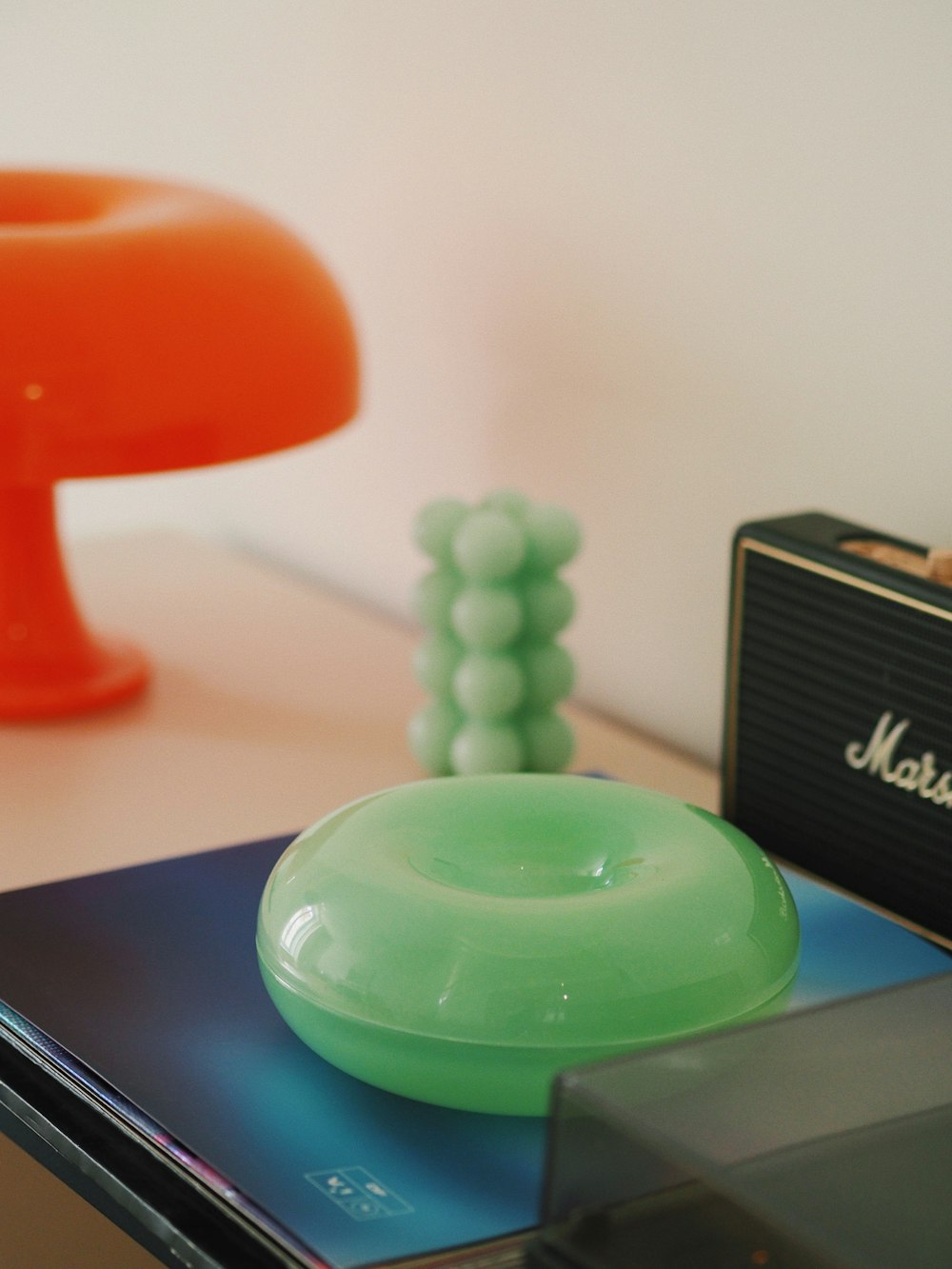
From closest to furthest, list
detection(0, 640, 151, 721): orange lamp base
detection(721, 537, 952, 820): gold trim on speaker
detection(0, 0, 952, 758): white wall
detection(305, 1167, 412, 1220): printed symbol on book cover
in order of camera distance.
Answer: detection(305, 1167, 412, 1220): printed symbol on book cover < detection(721, 537, 952, 820): gold trim on speaker < detection(0, 0, 952, 758): white wall < detection(0, 640, 151, 721): orange lamp base

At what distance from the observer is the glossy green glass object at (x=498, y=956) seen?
0.52 meters

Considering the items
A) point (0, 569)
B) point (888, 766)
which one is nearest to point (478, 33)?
point (0, 569)

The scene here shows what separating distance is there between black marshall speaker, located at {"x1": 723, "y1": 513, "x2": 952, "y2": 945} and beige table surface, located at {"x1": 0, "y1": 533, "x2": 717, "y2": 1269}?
4.0 inches

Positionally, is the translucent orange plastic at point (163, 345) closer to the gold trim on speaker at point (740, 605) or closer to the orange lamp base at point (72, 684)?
the orange lamp base at point (72, 684)

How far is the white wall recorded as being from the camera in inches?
31.0

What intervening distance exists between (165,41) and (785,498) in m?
0.68

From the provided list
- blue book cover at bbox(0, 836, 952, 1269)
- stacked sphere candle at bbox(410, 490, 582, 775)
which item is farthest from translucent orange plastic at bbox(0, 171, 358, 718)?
blue book cover at bbox(0, 836, 952, 1269)

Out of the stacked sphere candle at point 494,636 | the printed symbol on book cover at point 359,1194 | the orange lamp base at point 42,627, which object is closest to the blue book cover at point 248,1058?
the printed symbol on book cover at point 359,1194

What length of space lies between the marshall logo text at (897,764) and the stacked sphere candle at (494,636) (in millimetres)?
188

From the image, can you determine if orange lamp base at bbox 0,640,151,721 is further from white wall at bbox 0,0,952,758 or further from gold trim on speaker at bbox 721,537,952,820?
gold trim on speaker at bbox 721,537,952,820

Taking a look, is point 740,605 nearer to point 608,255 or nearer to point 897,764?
point 897,764

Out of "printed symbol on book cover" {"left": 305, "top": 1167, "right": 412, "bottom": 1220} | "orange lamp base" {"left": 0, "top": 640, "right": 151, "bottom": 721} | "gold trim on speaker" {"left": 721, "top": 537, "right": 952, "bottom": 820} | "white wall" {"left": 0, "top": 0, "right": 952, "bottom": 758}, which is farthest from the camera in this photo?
"orange lamp base" {"left": 0, "top": 640, "right": 151, "bottom": 721}

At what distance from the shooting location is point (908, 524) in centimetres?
80

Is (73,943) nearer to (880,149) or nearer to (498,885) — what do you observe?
(498,885)
